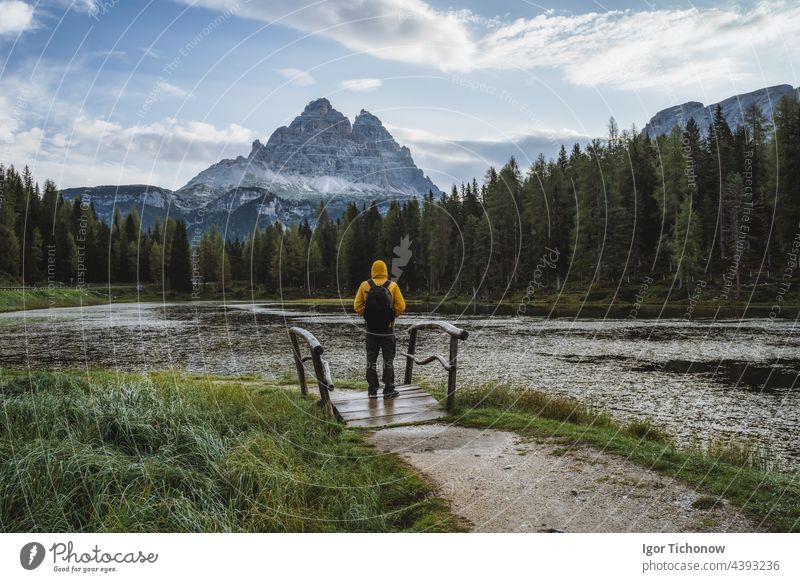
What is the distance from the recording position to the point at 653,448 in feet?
20.0

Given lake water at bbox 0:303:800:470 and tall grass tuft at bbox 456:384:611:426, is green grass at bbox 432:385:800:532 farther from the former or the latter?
lake water at bbox 0:303:800:470

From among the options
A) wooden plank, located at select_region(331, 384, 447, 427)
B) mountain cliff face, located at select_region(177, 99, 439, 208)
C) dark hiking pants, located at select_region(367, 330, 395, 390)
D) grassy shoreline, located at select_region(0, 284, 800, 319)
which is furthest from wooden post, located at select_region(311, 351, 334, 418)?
grassy shoreline, located at select_region(0, 284, 800, 319)

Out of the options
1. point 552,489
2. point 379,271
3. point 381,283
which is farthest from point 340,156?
point 552,489

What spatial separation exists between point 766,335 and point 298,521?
23069 mm

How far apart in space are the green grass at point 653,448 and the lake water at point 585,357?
4.56 feet

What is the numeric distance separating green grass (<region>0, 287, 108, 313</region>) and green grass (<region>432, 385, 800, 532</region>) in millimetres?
38238

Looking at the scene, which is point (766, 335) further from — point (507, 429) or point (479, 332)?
point (507, 429)

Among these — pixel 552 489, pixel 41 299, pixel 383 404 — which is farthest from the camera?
pixel 41 299

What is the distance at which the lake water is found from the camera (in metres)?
10.8

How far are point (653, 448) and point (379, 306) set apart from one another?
404 cm

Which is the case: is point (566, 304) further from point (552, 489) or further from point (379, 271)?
point (552, 489)

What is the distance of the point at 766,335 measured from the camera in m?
21.0

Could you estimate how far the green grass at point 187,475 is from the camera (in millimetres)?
3926

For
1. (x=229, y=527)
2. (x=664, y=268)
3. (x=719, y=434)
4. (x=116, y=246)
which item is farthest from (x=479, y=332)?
(x=116, y=246)
